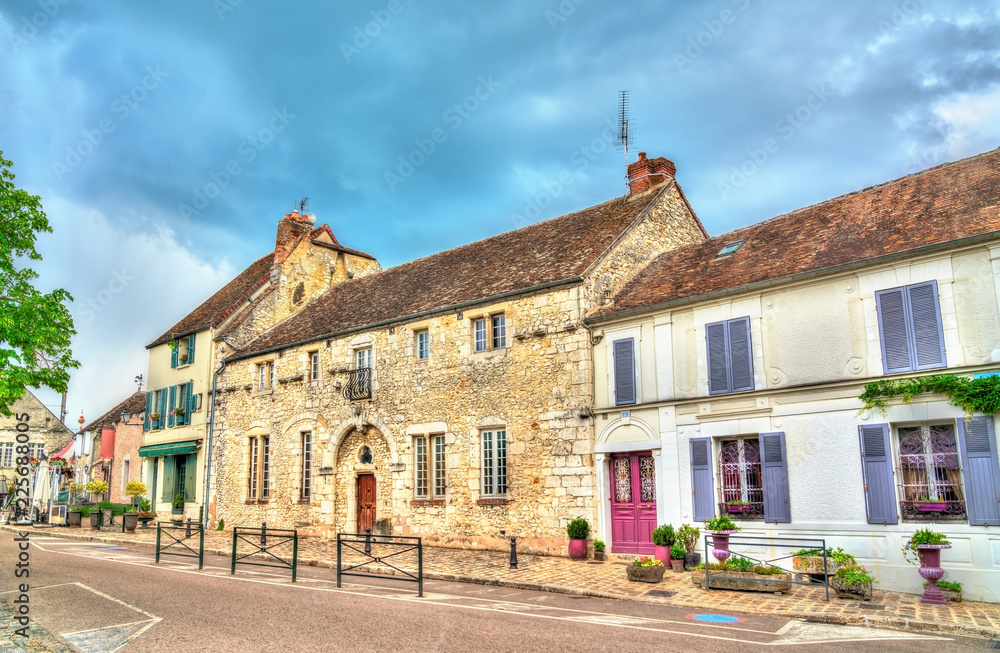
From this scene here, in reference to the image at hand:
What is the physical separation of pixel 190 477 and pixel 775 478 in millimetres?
19548

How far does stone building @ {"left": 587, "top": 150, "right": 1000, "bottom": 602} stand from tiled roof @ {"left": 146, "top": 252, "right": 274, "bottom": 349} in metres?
14.4

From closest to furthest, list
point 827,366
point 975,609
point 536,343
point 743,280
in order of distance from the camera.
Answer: point 975,609
point 827,366
point 743,280
point 536,343

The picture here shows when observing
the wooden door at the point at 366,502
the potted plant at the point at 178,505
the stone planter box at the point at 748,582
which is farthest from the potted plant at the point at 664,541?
the potted plant at the point at 178,505

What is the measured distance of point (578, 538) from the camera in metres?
15.0

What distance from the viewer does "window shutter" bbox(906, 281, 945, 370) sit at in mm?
11465

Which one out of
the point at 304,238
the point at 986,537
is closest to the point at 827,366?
the point at 986,537

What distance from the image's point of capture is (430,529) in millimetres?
17859

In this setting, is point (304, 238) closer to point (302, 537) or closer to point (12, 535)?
point (302, 537)

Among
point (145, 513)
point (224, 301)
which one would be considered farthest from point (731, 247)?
point (145, 513)

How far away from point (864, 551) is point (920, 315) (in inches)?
149

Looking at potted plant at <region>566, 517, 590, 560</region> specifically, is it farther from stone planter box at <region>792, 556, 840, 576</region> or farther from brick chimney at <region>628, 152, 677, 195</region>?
brick chimney at <region>628, 152, 677, 195</region>

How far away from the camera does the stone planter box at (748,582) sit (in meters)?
10.9

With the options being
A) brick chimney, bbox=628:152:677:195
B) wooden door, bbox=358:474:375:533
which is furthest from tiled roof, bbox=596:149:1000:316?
wooden door, bbox=358:474:375:533

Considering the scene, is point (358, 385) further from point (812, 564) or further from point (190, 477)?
point (812, 564)
